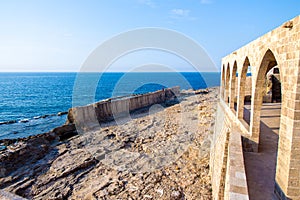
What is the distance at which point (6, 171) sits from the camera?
Answer: 33.0ft

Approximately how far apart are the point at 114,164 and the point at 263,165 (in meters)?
7.37

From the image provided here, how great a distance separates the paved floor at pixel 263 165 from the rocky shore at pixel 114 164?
116 inches

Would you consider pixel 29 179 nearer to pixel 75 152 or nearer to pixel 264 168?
pixel 75 152

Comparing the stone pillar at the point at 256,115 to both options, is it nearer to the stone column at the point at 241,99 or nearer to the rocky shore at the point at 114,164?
the stone column at the point at 241,99

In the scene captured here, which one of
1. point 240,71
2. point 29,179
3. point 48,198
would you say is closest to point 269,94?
point 240,71

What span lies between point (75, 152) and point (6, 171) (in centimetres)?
341

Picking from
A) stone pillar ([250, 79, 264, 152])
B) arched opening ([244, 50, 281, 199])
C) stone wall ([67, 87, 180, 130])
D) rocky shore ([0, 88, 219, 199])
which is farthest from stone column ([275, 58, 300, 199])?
stone wall ([67, 87, 180, 130])

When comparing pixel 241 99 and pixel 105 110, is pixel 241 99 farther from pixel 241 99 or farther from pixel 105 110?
pixel 105 110

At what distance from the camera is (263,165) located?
16.9 feet

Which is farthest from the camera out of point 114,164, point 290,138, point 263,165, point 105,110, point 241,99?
point 105,110

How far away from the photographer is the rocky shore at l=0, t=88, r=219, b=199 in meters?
8.34

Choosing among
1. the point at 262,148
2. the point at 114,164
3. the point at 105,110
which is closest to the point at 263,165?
the point at 262,148

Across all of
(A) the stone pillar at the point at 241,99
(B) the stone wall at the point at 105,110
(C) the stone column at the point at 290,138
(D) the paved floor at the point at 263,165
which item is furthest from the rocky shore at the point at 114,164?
(C) the stone column at the point at 290,138

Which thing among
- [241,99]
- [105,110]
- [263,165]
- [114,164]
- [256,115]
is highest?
[241,99]
